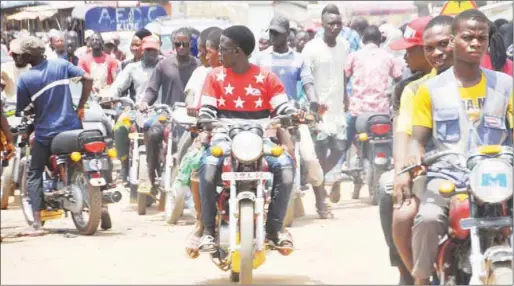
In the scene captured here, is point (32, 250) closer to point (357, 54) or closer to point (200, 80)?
point (200, 80)

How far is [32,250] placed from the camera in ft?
35.1

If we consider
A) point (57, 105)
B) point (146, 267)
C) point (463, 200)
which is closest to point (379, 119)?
point (57, 105)

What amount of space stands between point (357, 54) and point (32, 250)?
508cm

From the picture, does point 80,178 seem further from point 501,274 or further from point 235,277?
point 501,274

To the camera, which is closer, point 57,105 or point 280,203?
point 280,203

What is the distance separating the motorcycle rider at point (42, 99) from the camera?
448 inches

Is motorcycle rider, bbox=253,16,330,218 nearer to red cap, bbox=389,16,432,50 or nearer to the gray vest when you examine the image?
red cap, bbox=389,16,432,50

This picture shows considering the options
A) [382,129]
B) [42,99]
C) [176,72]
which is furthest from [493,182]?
[382,129]

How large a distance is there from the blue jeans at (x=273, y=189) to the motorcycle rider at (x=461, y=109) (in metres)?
1.90

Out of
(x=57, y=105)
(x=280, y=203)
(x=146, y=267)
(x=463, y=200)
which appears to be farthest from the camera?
(x=57, y=105)

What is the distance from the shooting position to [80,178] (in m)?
11.4

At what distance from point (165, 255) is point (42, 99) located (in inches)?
87.2

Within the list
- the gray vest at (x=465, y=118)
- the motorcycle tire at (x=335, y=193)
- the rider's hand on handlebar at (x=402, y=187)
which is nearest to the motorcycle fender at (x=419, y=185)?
the rider's hand on handlebar at (x=402, y=187)

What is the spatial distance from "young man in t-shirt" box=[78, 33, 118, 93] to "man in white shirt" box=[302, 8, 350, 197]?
4294mm
